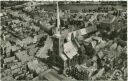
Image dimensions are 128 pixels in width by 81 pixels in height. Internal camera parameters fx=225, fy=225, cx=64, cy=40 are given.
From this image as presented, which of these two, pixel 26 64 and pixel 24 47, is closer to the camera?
pixel 26 64

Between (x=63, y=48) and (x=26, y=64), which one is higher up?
(x=63, y=48)

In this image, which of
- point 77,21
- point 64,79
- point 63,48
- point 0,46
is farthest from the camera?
point 77,21

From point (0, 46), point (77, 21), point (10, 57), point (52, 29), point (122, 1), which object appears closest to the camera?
point (10, 57)

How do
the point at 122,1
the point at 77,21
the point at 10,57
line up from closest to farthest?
the point at 10,57
the point at 77,21
the point at 122,1

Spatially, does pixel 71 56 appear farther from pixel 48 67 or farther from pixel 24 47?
pixel 24 47

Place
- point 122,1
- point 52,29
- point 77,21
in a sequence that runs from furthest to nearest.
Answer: point 122,1 → point 77,21 → point 52,29

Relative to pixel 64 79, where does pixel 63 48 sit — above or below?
above

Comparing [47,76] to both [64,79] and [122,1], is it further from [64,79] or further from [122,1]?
[122,1]

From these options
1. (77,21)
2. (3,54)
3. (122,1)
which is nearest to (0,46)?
(3,54)

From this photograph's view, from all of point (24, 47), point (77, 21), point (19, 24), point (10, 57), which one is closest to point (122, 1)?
point (77, 21)
